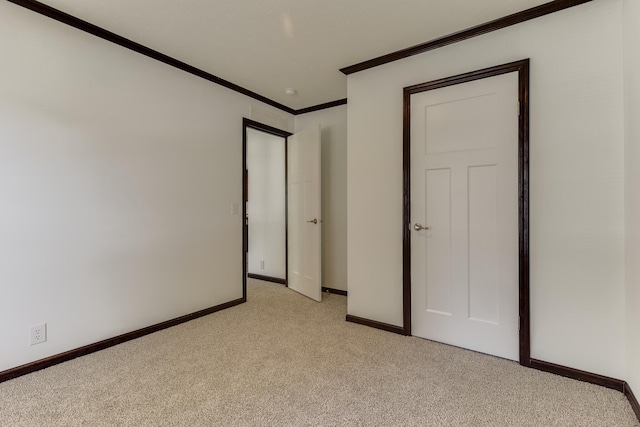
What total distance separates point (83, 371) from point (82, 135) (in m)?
1.66

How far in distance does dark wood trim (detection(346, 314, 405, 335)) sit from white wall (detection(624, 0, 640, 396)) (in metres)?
1.45

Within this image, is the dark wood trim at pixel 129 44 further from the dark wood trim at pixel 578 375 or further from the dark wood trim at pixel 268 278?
the dark wood trim at pixel 578 375

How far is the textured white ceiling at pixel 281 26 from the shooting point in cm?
212

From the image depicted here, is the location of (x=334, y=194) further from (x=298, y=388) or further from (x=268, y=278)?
(x=298, y=388)

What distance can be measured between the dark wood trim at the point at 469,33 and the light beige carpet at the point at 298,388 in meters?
2.41

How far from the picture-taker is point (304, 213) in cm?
398

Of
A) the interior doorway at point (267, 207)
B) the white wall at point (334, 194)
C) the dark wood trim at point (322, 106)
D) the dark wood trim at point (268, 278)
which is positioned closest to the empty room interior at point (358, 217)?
the dark wood trim at point (322, 106)

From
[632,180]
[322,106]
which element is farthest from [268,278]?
[632,180]

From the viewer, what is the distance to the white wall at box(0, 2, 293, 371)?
6.73 feet

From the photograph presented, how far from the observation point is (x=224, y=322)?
3.04m

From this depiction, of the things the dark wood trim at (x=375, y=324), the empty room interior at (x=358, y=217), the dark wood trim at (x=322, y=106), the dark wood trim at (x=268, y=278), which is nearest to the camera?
the empty room interior at (x=358, y=217)

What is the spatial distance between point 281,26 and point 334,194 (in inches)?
85.2

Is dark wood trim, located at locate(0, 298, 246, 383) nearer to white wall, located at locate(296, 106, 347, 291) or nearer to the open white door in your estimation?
the open white door

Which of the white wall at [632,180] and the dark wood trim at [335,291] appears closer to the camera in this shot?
the white wall at [632,180]
